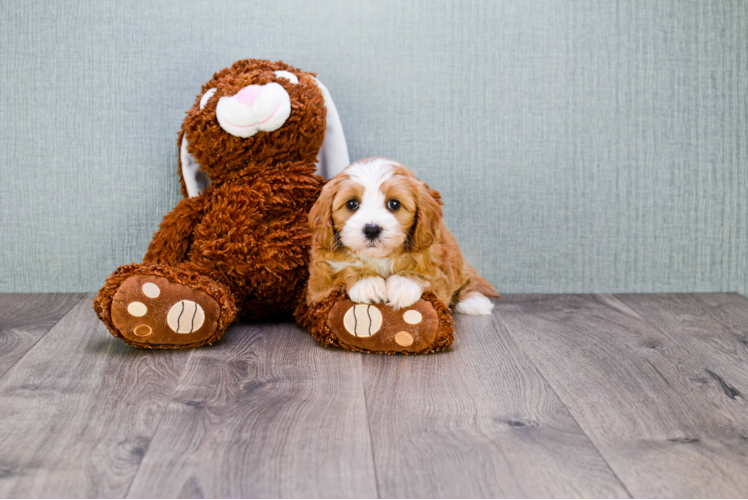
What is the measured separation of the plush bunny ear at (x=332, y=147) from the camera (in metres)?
1.58

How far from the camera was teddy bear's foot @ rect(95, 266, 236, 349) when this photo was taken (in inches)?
49.6

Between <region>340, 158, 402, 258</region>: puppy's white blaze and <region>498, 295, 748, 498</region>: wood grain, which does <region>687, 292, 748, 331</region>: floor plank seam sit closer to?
<region>498, 295, 748, 498</region>: wood grain

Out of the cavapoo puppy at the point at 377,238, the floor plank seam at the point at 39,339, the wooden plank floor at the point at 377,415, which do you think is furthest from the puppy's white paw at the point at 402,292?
the floor plank seam at the point at 39,339

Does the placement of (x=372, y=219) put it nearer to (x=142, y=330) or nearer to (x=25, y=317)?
(x=142, y=330)

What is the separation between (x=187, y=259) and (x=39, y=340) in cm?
35

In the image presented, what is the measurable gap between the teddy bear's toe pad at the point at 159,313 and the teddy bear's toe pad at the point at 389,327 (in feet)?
0.92

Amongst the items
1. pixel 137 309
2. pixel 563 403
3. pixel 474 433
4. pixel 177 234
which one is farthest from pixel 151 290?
pixel 563 403

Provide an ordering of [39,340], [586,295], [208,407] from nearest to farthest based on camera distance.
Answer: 1. [208,407]
2. [39,340]
3. [586,295]

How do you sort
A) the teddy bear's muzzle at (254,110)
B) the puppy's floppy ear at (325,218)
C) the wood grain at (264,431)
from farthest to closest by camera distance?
1. the teddy bear's muzzle at (254,110)
2. the puppy's floppy ear at (325,218)
3. the wood grain at (264,431)

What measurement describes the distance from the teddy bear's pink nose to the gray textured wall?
0.33m

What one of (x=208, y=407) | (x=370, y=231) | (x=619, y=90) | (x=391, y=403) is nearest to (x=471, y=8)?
(x=619, y=90)

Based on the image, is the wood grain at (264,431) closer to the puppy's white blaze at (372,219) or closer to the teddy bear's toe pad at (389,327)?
the teddy bear's toe pad at (389,327)

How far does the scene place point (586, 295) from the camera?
185 cm

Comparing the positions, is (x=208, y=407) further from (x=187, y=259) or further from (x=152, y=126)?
(x=152, y=126)
